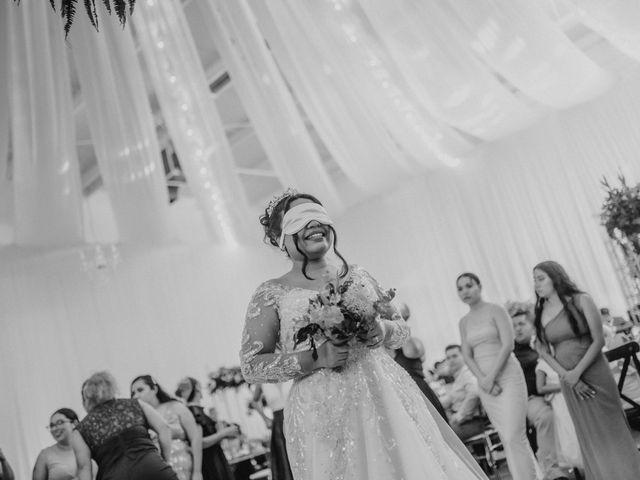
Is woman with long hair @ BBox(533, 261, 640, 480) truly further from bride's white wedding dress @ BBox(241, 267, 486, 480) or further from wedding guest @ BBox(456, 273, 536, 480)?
bride's white wedding dress @ BBox(241, 267, 486, 480)

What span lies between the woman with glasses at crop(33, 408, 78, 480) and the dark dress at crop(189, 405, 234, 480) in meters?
1.21

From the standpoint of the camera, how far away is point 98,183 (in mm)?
13906

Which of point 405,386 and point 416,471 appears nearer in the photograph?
point 416,471

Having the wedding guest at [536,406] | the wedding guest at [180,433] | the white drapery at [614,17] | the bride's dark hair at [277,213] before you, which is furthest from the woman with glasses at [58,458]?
the white drapery at [614,17]

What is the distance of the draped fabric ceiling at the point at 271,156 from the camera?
7637 millimetres

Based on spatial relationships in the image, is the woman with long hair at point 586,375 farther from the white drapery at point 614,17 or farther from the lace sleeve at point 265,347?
the white drapery at point 614,17

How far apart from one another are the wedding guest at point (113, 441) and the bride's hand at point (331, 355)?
259 cm

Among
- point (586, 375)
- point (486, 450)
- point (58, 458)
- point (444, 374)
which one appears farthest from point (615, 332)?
point (58, 458)

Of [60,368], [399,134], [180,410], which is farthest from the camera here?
[60,368]

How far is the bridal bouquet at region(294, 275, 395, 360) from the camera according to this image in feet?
8.66

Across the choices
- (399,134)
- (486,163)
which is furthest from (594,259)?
(399,134)

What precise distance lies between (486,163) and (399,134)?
3.11 metres

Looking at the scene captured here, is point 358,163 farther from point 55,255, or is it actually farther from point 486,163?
point 55,255

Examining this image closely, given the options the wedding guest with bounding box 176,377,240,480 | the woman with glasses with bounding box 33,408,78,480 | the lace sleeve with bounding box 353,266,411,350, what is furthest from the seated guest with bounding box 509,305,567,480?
the woman with glasses with bounding box 33,408,78,480
